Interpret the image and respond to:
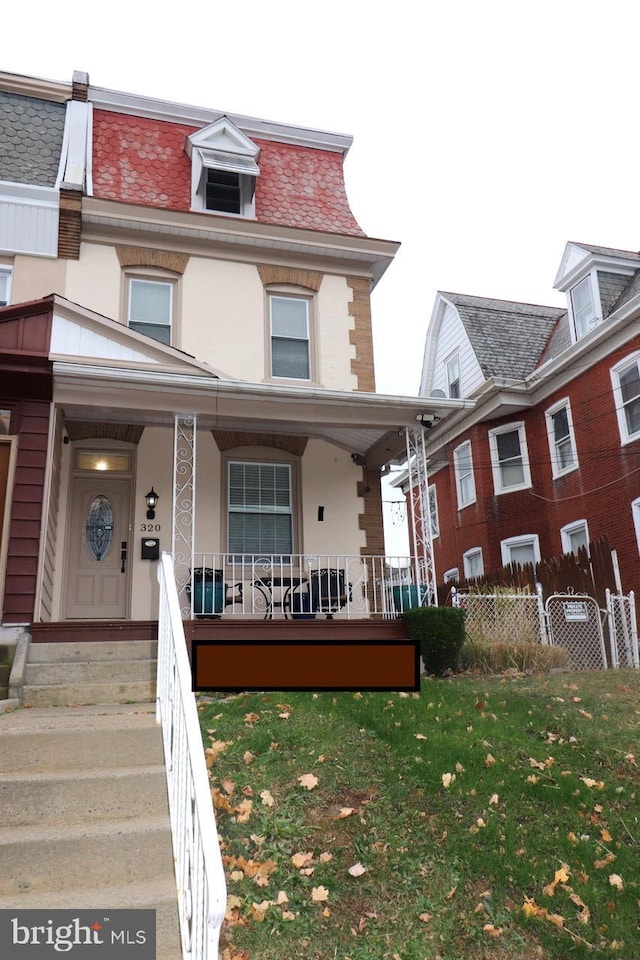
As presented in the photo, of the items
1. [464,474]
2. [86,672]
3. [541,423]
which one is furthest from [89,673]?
[464,474]

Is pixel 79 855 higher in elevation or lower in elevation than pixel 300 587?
lower

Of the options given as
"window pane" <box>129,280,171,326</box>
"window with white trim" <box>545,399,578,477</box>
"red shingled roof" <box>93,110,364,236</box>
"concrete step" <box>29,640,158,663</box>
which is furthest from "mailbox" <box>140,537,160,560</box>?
"window with white trim" <box>545,399,578,477</box>

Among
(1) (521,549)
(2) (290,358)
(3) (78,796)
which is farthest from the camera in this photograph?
(1) (521,549)

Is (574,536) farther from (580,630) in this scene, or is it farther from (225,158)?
(225,158)

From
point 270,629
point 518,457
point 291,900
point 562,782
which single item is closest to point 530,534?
point 518,457

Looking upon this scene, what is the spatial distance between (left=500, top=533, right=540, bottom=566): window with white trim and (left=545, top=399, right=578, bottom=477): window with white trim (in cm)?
167

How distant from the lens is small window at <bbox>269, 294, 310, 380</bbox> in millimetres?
11562

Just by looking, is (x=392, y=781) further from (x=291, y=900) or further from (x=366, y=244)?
(x=366, y=244)

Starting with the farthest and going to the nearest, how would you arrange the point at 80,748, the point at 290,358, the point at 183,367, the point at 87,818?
the point at 290,358 → the point at 183,367 → the point at 80,748 → the point at 87,818

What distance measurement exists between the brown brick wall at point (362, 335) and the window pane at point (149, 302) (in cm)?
305

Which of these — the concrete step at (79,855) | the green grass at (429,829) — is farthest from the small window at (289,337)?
the concrete step at (79,855)

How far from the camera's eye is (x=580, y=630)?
11.1 m

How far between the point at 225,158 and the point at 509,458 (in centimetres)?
977

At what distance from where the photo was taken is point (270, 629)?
8258mm
